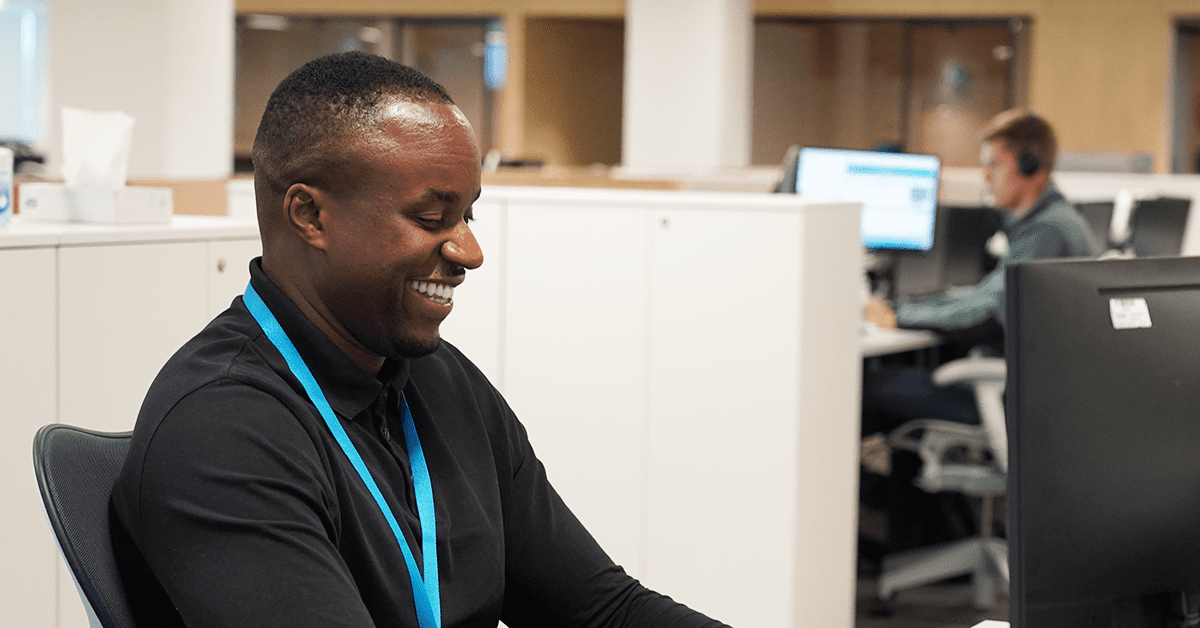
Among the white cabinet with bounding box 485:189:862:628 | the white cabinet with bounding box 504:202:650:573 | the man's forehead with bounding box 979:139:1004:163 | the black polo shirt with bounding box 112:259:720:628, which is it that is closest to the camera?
the black polo shirt with bounding box 112:259:720:628

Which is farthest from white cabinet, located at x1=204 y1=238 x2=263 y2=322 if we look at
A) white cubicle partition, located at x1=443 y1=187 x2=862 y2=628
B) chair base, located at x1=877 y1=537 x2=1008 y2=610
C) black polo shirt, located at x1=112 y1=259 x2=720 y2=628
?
chair base, located at x1=877 y1=537 x2=1008 y2=610

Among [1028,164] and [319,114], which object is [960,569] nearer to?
[1028,164]

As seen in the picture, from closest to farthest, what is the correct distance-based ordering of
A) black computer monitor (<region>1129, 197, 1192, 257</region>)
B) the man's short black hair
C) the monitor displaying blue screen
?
1. the man's short black hair
2. the monitor displaying blue screen
3. black computer monitor (<region>1129, 197, 1192, 257</region>)

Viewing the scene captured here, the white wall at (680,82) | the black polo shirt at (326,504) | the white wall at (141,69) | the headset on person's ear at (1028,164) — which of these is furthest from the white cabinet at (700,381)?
the white wall at (680,82)

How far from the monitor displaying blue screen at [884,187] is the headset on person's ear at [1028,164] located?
57 cm

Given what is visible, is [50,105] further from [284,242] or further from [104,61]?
[284,242]

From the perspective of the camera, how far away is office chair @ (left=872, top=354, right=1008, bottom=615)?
341cm

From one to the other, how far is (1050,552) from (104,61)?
4654mm

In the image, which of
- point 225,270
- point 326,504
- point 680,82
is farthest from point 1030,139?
point 680,82

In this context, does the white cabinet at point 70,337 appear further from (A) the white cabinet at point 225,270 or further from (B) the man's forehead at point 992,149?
(B) the man's forehead at point 992,149

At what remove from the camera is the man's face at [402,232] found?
1027 mm

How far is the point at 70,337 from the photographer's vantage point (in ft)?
6.56

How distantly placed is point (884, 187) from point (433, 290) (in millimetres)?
3612

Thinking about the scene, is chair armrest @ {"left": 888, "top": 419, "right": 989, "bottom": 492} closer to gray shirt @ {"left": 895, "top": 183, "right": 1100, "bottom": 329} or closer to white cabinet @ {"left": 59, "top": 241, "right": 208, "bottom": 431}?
gray shirt @ {"left": 895, "top": 183, "right": 1100, "bottom": 329}
